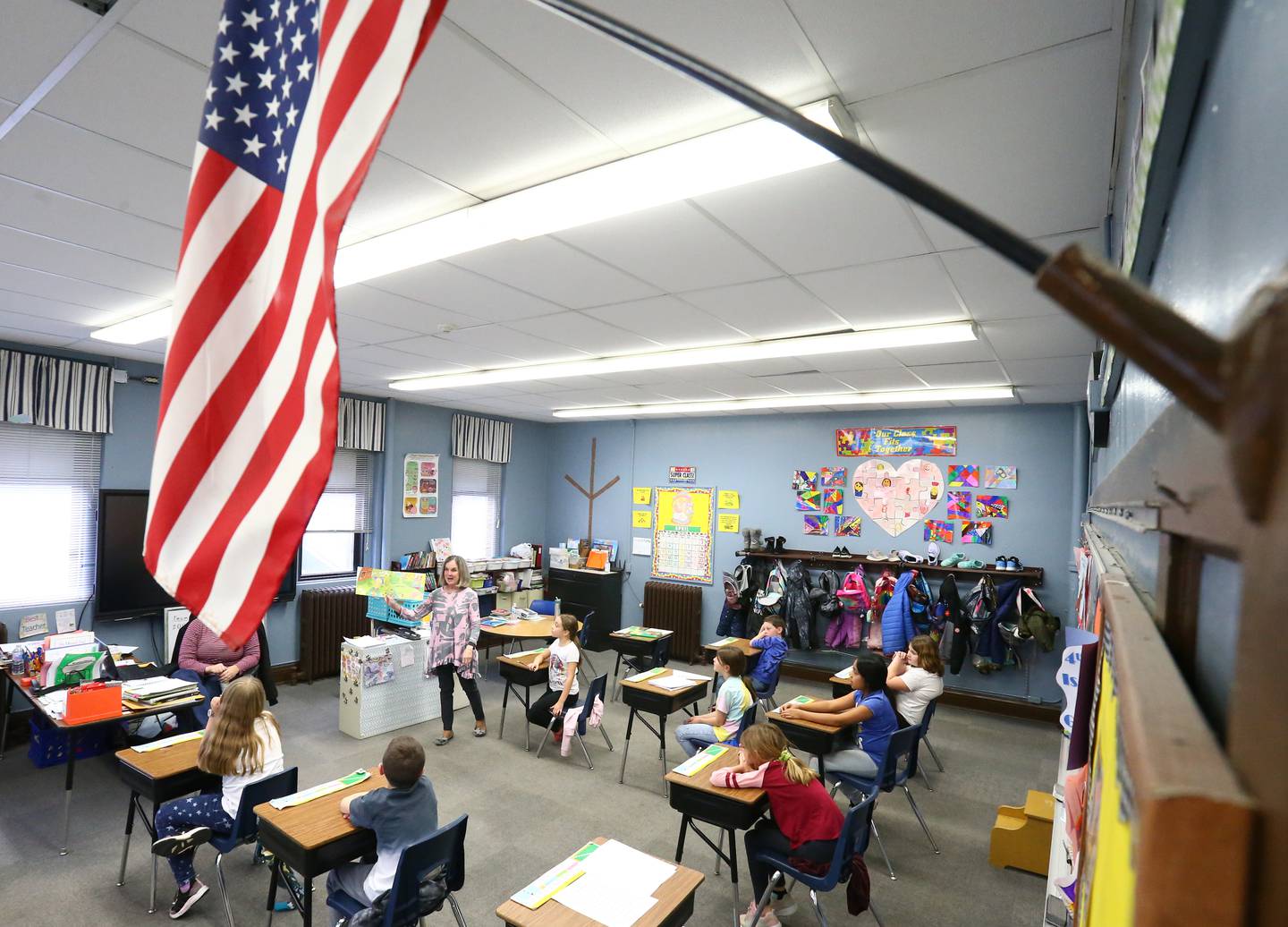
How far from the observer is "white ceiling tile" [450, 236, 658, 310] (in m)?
3.12

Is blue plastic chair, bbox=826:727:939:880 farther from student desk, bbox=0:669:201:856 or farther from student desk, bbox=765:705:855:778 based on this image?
student desk, bbox=0:669:201:856

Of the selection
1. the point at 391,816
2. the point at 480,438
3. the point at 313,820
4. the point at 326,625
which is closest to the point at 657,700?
the point at 391,816

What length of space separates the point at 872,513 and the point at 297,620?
6454mm

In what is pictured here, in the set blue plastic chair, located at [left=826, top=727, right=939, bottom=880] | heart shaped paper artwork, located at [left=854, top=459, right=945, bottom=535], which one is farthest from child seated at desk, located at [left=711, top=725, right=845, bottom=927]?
heart shaped paper artwork, located at [left=854, top=459, right=945, bottom=535]

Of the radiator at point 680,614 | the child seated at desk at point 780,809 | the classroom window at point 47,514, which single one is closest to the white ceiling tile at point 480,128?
the child seated at desk at point 780,809

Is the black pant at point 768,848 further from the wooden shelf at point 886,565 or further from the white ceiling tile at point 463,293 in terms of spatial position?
the wooden shelf at point 886,565

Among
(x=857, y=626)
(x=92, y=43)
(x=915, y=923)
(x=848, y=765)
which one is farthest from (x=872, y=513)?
(x=92, y=43)

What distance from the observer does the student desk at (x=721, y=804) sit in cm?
343

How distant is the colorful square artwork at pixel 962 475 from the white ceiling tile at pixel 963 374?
1.51 m

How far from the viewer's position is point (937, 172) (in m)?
2.29

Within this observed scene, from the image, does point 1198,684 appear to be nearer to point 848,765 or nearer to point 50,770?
point 848,765

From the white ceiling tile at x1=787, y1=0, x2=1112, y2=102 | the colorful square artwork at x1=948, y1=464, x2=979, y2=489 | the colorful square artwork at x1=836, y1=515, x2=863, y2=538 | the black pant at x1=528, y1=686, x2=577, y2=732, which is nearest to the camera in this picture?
the white ceiling tile at x1=787, y1=0, x2=1112, y2=102

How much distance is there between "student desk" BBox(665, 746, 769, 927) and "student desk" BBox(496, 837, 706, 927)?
0.82 metres

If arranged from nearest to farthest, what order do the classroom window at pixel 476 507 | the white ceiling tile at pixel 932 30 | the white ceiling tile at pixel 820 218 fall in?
the white ceiling tile at pixel 932 30, the white ceiling tile at pixel 820 218, the classroom window at pixel 476 507
